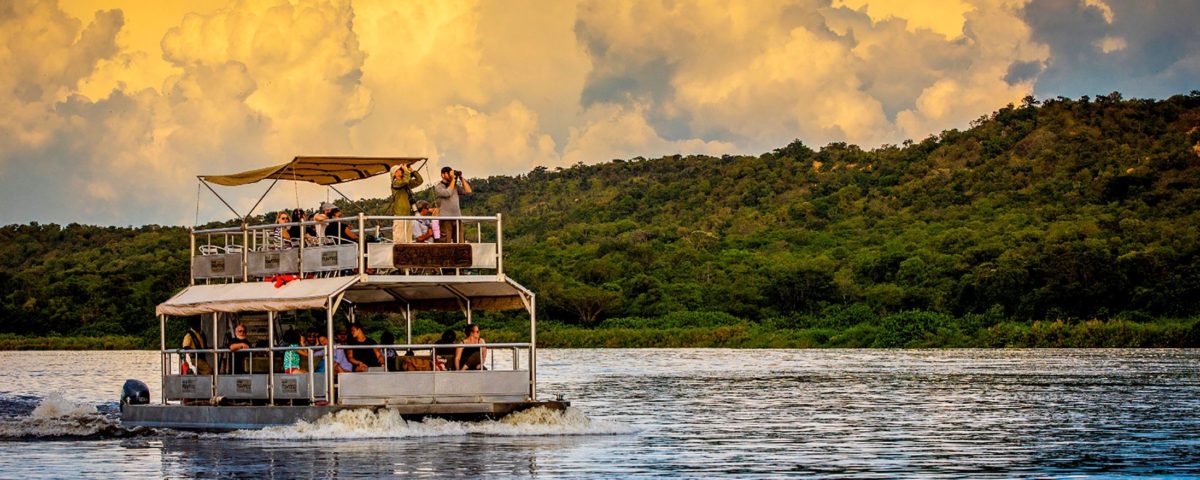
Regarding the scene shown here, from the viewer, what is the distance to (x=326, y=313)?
74.3 ft

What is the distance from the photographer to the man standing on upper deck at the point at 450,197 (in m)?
23.0

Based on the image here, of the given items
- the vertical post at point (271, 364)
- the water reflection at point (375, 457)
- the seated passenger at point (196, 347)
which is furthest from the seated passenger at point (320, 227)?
the water reflection at point (375, 457)

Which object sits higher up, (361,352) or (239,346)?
(239,346)

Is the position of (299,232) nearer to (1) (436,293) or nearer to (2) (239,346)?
(2) (239,346)

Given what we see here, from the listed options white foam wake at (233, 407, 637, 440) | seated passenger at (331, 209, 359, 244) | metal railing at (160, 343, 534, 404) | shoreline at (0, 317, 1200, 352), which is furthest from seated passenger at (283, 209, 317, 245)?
shoreline at (0, 317, 1200, 352)

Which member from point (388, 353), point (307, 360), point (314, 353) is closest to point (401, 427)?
point (388, 353)

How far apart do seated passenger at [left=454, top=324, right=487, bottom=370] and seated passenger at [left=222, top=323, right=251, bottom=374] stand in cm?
301

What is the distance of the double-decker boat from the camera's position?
22.1 meters

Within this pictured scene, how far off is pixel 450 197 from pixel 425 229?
541mm

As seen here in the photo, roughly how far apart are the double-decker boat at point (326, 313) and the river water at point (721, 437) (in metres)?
0.34

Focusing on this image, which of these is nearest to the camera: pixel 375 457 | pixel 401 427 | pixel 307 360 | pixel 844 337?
pixel 375 457

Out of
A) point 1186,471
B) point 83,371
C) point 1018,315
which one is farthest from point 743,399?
point 1018,315

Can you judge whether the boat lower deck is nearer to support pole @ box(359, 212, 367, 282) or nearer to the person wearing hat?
support pole @ box(359, 212, 367, 282)

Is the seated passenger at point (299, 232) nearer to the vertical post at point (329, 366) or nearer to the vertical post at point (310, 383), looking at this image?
the vertical post at point (310, 383)
